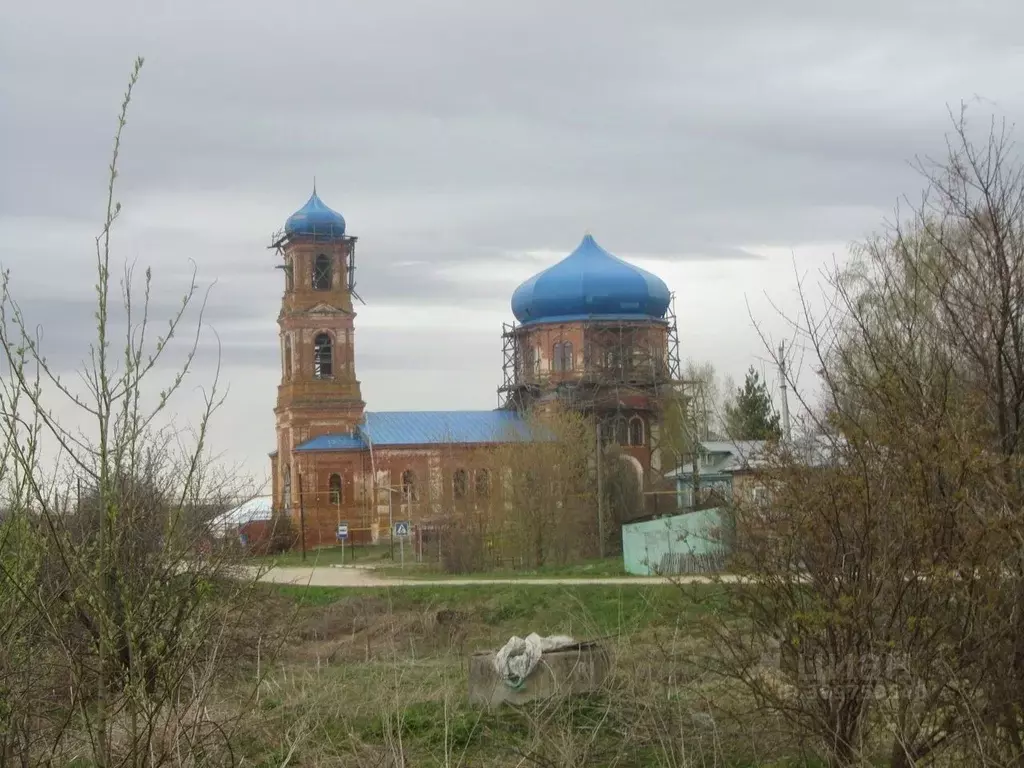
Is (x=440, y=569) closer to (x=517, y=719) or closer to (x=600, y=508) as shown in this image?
(x=600, y=508)

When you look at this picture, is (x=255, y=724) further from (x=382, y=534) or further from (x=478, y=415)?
(x=478, y=415)

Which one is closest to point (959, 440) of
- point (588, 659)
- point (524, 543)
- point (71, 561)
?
point (71, 561)

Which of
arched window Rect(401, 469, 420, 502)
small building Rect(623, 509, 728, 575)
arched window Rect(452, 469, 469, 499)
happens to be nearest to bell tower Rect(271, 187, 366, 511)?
arched window Rect(401, 469, 420, 502)

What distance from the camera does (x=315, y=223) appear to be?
50688mm

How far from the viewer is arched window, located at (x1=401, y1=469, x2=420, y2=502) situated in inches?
1951

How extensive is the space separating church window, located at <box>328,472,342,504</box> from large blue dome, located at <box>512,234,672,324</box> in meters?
9.57

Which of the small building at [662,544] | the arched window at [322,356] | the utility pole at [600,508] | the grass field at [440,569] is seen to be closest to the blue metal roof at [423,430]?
the arched window at [322,356]

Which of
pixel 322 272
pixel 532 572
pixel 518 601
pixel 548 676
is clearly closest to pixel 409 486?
pixel 322 272

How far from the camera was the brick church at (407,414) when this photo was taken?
1962 inches

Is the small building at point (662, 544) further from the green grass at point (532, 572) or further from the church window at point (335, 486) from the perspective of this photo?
the church window at point (335, 486)

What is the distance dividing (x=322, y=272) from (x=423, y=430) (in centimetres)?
697

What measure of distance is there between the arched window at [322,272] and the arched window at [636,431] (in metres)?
12.3

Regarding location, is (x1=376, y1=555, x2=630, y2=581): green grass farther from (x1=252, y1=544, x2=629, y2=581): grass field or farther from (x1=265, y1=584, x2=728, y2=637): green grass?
(x1=265, y1=584, x2=728, y2=637): green grass

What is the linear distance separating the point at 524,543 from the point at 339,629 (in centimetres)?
1389
